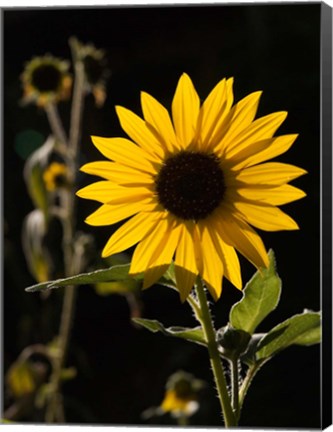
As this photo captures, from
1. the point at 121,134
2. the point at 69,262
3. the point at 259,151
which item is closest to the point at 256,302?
the point at 259,151

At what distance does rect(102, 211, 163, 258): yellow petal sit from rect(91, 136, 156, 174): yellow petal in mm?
39

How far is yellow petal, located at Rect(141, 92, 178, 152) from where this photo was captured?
70cm

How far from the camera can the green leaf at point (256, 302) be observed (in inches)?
22.6

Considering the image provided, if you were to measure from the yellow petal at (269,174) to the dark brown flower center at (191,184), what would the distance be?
2 centimetres

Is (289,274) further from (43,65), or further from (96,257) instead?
(43,65)

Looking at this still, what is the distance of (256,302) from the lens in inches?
23.0

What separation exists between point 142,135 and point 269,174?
0.10 m

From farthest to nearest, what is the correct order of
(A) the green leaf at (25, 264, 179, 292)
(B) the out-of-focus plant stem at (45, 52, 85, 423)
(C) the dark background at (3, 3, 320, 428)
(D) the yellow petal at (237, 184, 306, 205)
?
(C) the dark background at (3, 3, 320, 428) < (B) the out-of-focus plant stem at (45, 52, 85, 423) < (D) the yellow petal at (237, 184, 306, 205) < (A) the green leaf at (25, 264, 179, 292)

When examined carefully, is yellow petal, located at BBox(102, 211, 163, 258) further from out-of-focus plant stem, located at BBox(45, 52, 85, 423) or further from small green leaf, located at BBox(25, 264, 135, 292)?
out-of-focus plant stem, located at BBox(45, 52, 85, 423)

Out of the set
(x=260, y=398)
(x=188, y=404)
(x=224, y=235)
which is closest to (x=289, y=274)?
(x=260, y=398)

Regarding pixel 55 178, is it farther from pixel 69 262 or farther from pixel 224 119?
pixel 224 119

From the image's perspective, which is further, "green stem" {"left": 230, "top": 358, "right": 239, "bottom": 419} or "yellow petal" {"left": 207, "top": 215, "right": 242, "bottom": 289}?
"yellow petal" {"left": 207, "top": 215, "right": 242, "bottom": 289}

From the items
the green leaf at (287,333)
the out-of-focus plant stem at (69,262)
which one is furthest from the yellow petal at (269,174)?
the out-of-focus plant stem at (69,262)

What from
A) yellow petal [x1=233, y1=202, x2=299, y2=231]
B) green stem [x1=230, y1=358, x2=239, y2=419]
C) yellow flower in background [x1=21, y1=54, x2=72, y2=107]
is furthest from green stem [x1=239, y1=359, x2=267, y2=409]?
yellow flower in background [x1=21, y1=54, x2=72, y2=107]
